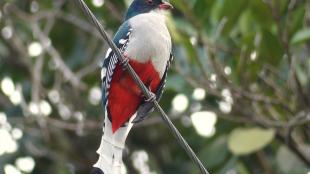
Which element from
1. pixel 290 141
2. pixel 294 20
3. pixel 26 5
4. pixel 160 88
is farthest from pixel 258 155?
pixel 26 5

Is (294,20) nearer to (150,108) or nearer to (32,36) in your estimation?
(150,108)

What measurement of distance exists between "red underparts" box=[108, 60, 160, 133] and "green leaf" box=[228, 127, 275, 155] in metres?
1.13

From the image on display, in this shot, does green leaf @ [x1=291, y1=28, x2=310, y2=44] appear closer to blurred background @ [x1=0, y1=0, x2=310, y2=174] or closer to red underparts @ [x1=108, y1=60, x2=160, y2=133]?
blurred background @ [x1=0, y1=0, x2=310, y2=174]

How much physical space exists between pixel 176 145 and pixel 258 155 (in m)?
1.11

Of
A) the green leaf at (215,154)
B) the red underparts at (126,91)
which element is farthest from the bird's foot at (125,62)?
the green leaf at (215,154)

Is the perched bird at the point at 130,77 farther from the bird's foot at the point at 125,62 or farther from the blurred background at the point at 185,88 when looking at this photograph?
the blurred background at the point at 185,88

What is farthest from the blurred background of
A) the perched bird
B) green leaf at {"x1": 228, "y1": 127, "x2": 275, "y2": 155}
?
the perched bird

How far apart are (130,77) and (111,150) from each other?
38 cm

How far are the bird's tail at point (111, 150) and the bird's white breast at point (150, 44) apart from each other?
0.36 metres

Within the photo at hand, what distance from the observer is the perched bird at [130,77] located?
446 cm

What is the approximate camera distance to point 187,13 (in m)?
5.50

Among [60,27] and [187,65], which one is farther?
[60,27]

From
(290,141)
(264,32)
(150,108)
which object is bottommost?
(290,141)

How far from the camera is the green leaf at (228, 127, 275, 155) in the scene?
18.1 ft
